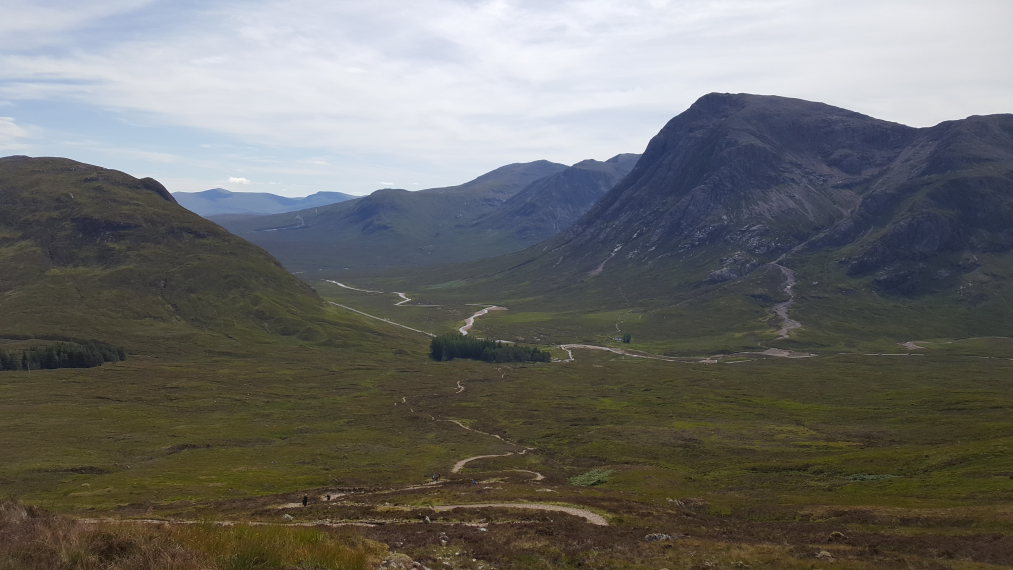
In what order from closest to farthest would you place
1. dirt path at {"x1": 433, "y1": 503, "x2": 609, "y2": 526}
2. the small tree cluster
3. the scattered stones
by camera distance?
1. the scattered stones
2. dirt path at {"x1": 433, "y1": 503, "x2": 609, "y2": 526}
3. the small tree cluster

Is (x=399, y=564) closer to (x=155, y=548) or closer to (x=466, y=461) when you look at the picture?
(x=155, y=548)

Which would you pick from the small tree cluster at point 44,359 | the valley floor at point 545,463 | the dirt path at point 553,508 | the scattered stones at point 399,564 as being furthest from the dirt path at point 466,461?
the small tree cluster at point 44,359

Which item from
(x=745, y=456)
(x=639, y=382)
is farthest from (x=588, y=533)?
(x=639, y=382)

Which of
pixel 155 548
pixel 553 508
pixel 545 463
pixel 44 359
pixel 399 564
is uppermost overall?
pixel 155 548

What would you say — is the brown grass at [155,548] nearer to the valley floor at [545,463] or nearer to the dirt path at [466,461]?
the valley floor at [545,463]

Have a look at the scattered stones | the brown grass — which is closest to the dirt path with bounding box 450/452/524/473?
the scattered stones

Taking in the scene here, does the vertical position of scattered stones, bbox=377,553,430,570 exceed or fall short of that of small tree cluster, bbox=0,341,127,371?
it exceeds it

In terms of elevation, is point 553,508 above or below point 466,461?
above

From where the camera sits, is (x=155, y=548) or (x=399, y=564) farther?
(x=399, y=564)

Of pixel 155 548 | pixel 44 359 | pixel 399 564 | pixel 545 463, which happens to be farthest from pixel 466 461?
pixel 44 359

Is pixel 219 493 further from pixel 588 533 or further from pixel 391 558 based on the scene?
pixel 391 558

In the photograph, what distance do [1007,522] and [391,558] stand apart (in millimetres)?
43416

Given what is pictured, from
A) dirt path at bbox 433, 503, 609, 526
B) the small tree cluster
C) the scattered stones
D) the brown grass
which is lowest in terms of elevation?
the small tree cluster

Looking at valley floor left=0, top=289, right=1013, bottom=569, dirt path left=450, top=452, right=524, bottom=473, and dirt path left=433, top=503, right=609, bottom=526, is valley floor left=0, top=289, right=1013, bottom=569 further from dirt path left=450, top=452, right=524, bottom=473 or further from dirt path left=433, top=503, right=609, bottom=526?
dirt path left=450, top=452, right=524, bottom=473
